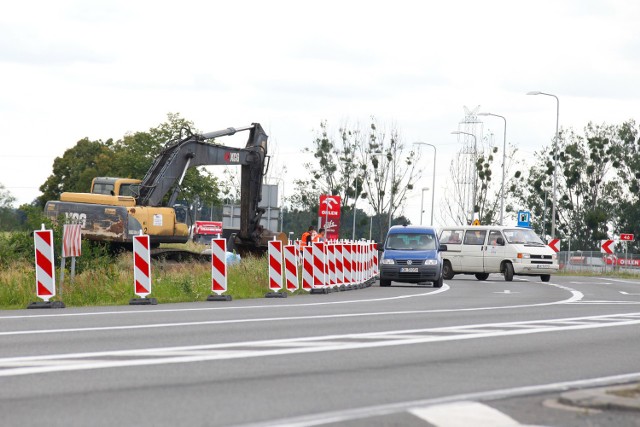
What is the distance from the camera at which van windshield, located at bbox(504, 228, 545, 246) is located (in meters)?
44.8

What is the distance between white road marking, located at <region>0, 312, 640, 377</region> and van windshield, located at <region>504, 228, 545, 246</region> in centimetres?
2693

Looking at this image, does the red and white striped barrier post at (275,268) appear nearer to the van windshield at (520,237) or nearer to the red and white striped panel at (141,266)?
the red and white striped panel at (141,266)

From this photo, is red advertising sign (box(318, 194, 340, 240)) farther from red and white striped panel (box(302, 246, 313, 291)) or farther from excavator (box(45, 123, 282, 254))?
A: red and white striped panel (box(302, 246, 313, 291))

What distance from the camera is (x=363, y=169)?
9225cm

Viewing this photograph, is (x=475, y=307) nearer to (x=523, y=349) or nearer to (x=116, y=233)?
(x=523, y=349)

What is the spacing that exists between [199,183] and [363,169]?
14491mm

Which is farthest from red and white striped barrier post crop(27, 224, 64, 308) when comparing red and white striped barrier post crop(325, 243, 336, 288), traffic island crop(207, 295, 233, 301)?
red and white striped barrier post crop(325, 243, 336, 288)

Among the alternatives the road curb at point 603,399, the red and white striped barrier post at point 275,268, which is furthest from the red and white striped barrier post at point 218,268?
the road curb at point 603,399

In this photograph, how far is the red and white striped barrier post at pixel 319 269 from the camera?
28.7 meters

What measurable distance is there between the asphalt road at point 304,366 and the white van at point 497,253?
23.8 m

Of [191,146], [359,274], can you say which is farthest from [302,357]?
[191,146]

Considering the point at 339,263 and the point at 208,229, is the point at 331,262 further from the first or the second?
the point at 208,229

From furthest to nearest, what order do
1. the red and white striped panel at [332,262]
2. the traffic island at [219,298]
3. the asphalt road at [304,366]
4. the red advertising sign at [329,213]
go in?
the red advertising sign at [329,213], the red and white striped panel at [332,262], the traffic island at [219,298], the asphalt road at [304,366]

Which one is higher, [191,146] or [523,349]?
[191,146]
